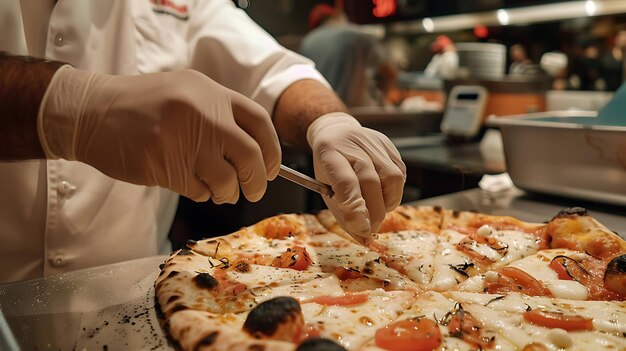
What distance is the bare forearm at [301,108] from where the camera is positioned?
2186 mm

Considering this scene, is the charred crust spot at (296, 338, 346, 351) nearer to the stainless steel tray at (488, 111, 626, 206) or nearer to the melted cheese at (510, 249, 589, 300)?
the melted cheese at (510, 249, 589, 300)

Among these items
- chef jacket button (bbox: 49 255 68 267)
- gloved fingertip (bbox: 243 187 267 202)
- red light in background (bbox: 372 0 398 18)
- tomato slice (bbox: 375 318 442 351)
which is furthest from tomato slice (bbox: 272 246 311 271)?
red light in background (bbox: 372 0 398 18)

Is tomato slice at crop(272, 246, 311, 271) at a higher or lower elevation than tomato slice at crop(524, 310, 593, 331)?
lower

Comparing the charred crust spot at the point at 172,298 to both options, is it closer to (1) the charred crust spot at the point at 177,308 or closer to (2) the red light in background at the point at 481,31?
(1) the charred crust spot at the point at 177,308

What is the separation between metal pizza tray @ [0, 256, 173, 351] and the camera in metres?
1.22

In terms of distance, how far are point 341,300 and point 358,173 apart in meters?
0.48

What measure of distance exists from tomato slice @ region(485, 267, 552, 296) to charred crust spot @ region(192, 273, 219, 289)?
32.0 inches

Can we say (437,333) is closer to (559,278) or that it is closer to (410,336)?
(410,336)

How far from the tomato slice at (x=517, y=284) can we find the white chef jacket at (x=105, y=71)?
1.26 metres

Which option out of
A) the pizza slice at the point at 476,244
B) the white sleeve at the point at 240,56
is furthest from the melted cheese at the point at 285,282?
the white sleeve at the point at 240,56

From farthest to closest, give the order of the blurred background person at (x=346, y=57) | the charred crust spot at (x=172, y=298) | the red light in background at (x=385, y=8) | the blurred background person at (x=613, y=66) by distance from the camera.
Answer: the red light in background at (x=385, y=8), the blurred background person at (x=613, y=66), the blurred background person at (x=346, y=57), the charred crust spot at (x=172, y=298)

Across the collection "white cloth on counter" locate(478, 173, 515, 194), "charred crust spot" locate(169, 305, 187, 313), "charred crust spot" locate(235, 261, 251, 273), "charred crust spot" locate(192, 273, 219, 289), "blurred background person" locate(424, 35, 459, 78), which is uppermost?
"charred crust spot" locate(169, 305, 187, 313)

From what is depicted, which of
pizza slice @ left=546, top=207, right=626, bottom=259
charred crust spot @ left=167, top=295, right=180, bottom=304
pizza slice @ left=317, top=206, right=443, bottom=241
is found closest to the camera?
charred crust spot @ left=167, top=295, right=180, bottom=304

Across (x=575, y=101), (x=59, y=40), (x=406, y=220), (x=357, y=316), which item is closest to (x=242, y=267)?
(x=357, y=316)
